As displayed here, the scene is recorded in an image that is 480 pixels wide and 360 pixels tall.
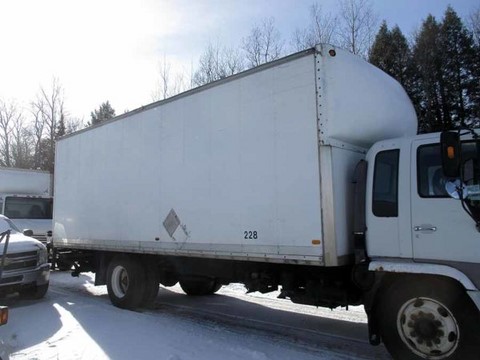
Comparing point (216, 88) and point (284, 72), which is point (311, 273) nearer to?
point (284, 72)

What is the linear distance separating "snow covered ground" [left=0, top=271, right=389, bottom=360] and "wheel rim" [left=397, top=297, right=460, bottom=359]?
0.93 meters

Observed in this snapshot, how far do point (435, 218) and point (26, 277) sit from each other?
772 cm

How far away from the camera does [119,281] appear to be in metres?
9.02

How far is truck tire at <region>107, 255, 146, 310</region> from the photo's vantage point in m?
8.52

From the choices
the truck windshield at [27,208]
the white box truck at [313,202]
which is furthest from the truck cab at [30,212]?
the white box truck at [313,202]

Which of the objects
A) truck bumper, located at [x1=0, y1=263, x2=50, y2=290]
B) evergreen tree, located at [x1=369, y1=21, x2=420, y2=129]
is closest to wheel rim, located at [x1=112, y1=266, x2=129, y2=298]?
truck bumper, located at [x1=0, y1=263, x2=50, y2=290]

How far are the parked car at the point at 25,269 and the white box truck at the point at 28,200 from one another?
581cm

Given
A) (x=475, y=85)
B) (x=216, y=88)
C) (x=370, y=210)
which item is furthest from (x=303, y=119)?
(x=475, y=85)

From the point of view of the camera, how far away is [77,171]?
10.3m

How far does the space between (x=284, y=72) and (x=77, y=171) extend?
6.04 meters

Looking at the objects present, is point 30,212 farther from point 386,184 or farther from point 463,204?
point 463,204

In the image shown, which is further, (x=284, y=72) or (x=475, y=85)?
(x=475, y=85)

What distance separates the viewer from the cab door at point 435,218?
4.68 metres

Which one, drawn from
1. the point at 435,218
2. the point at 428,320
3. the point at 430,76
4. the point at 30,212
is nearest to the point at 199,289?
the point at 428,320
